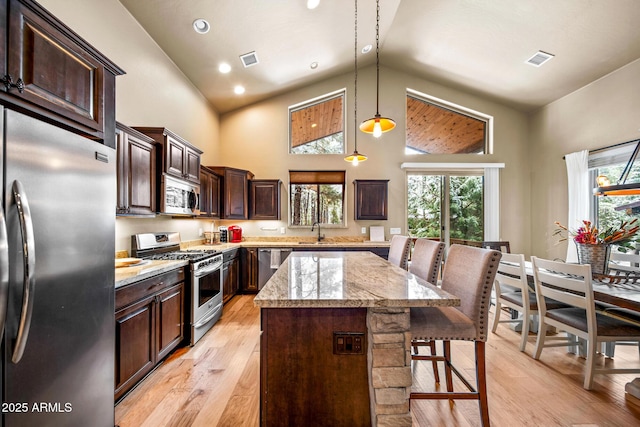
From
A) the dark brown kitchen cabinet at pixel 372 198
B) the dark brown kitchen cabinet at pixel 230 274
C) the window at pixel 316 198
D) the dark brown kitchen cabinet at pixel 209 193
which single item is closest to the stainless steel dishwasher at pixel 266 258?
the dark brown kitchen cabinet at pixel 230 274

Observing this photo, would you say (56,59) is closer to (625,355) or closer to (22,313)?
(22,313)

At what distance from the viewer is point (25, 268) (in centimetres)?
94

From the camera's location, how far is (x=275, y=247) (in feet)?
14.1

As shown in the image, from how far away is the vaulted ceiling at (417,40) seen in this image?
2.82 m

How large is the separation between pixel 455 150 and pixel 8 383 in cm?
582

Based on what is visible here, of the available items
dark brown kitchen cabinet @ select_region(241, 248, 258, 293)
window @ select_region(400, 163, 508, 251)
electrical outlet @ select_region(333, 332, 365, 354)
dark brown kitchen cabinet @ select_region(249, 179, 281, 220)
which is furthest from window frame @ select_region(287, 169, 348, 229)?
electrical outlet @ select_region(333, 332, 365, 354)

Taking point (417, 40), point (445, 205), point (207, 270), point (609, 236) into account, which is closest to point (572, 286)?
point (609, 236)

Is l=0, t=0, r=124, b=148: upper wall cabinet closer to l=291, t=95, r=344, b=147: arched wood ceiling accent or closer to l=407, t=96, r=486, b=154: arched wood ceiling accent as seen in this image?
l=291, t=95, r=344, b=147: arched wood ceiling accent

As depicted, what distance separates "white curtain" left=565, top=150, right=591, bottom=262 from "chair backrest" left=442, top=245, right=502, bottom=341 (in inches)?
124

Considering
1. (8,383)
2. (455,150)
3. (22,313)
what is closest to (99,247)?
(22,313)

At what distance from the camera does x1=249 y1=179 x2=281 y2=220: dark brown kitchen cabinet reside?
472 centimetres

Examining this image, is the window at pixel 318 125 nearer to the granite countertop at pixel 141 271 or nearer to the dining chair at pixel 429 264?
the dining chair at pixel 429 264

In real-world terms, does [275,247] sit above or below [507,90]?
below

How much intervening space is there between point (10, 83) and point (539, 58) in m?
5.11
